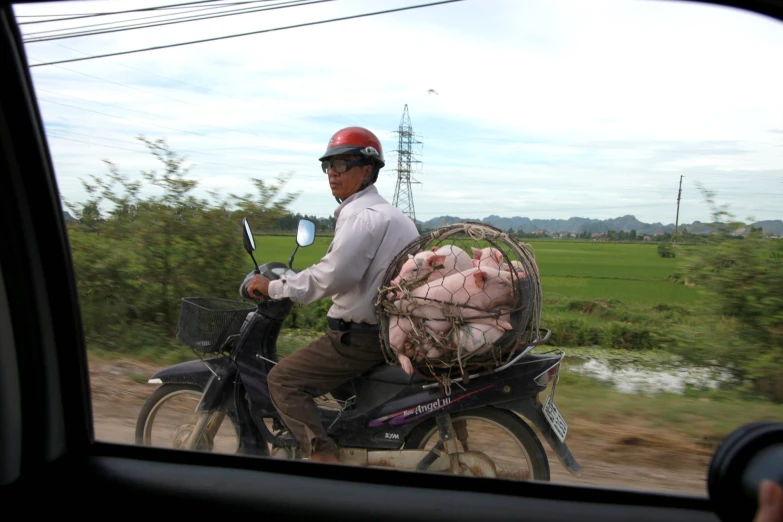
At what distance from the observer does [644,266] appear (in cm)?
1689

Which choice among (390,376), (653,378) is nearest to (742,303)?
(653,378)

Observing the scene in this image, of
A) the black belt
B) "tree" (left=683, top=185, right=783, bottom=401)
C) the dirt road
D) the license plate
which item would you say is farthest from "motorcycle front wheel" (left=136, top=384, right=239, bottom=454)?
"tree" (left=683, top=185, right=783, bottom=401)

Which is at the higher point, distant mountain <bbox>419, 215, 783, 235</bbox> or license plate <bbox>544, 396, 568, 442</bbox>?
distant mountain <bbox>419, 215, 783, 235</bbox>

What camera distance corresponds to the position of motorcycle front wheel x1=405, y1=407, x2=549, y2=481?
2957 mm

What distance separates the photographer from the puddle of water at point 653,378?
5305mm

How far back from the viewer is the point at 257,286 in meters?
3.29

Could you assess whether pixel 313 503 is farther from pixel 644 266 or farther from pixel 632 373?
→ pixel 644 266

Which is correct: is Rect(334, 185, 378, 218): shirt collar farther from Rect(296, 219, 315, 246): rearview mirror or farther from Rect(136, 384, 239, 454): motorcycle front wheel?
Rect(136, 384, 239, 454): motorcycle front wheel

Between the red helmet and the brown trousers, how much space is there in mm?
844

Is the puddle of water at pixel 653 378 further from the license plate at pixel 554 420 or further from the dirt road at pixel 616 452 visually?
the license plate at pixel 554 420

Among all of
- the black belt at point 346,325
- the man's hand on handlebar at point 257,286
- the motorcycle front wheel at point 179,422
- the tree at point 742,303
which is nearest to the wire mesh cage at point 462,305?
the black belt at point 346,325

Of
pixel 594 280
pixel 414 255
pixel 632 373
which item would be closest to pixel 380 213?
pixel 414 255

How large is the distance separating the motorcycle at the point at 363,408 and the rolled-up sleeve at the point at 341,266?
0.18m

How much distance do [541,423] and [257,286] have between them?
4.77 feet
